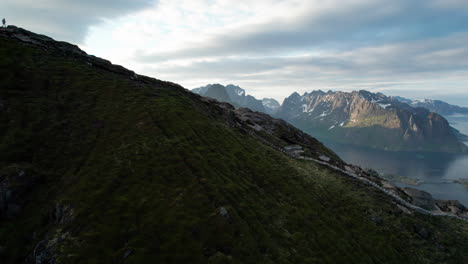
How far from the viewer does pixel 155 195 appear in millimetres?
29781

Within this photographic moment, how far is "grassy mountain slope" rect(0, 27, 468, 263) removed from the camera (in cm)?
2448

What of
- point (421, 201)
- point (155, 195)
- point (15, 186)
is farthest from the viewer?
point (421, 201)

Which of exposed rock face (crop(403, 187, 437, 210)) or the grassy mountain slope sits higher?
the grassy mountain slope

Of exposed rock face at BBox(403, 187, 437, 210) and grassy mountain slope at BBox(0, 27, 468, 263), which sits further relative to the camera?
exposed rock face at BBox(403, 187, 437, 210)

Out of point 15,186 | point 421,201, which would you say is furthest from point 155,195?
point 421,201

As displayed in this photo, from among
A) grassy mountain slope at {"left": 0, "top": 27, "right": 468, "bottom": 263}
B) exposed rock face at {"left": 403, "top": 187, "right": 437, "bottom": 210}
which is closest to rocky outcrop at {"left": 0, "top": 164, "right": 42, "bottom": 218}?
grassy mountain slope at {"left": 0, "top": 27, "right": 468, "bottom": 263}

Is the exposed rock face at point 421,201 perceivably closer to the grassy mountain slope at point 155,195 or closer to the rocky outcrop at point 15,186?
the grassy mountain slope at point 155,195

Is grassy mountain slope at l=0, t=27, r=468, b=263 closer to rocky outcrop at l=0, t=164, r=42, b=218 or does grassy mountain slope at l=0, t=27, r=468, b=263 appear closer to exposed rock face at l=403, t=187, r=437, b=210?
rocky outcrop at l=0, t=164, r=42, b=218

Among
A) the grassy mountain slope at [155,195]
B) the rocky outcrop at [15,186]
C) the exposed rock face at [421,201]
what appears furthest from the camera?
the exposed rock face at [421,201]

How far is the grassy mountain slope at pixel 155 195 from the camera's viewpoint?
24.5 metres

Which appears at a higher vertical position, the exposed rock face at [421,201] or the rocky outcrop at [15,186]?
the rocky outcrop at [15,186]

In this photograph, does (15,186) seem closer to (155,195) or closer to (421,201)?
(155,195)

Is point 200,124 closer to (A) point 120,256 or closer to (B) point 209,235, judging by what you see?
(B) point 209,235

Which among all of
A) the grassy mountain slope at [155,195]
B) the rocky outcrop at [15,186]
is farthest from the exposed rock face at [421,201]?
the rocky outcrop at [15,186]
